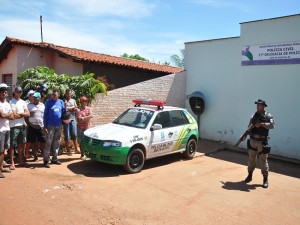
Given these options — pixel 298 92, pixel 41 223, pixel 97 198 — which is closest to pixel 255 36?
pixel 298 92

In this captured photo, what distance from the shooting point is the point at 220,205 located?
224 inches

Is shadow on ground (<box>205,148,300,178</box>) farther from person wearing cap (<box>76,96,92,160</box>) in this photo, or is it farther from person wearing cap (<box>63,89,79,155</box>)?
person wearing cap (<box>63,89,79,155</box>)

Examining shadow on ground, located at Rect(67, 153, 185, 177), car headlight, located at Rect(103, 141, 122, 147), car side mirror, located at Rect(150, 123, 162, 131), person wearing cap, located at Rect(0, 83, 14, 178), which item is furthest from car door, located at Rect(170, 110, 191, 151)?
person wearing cap, located at Rect(0, 83, 14, 178)

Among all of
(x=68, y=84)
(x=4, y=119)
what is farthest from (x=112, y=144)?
(x=68, y=84)

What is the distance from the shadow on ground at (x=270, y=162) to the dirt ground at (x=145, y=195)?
0.25 m

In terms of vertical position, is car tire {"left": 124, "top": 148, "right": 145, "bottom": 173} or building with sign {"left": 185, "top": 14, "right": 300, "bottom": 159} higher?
building with sign {"left": 185, "top": 14, "right": 300, "bottom": 159}

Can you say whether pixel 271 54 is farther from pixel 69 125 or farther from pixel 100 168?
pixel 69 125

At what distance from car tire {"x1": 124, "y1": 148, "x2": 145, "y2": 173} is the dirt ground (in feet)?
0.64

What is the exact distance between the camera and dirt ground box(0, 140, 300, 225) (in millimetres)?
4914

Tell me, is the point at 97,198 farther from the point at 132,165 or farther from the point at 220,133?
the point at 220,133

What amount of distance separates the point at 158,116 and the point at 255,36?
17.4 ft

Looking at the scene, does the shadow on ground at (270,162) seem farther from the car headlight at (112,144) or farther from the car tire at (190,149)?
the car headlight at (112,144)

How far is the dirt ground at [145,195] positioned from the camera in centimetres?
491

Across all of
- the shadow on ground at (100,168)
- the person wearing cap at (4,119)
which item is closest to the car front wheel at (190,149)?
the shadow on ground at (100,168)
